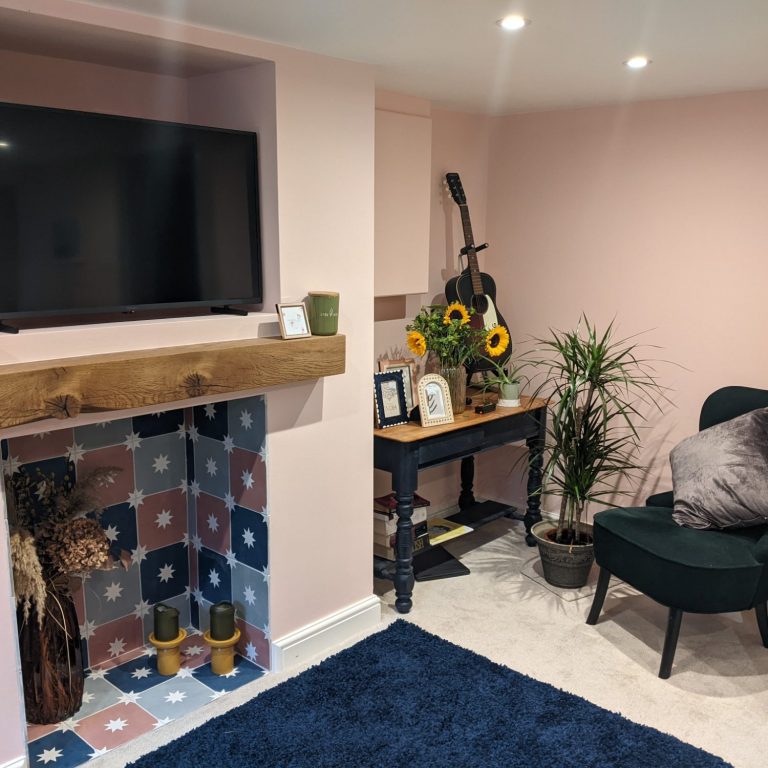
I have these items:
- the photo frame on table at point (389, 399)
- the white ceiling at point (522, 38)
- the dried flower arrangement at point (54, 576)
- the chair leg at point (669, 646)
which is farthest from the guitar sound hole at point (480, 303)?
the dried flower arrangement at point (54, 576)

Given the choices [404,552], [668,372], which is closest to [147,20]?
[404,552]

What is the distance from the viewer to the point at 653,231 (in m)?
3.78

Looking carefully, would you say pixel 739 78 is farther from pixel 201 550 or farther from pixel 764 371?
pixel 201 550

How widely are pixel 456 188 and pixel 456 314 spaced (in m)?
0.69

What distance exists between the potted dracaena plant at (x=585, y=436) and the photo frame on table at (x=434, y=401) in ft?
1.54

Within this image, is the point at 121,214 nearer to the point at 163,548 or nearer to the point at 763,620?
the point at 163,548

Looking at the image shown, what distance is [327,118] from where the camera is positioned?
275 cm

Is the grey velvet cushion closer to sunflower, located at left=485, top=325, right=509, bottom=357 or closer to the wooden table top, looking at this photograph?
the wooden table top

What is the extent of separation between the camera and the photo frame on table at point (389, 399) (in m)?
3.35

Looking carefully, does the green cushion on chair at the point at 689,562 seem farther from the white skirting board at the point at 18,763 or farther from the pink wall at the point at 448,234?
the white skirting board at the point at 18,763

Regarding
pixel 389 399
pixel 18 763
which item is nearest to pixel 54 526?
pixel 18 763

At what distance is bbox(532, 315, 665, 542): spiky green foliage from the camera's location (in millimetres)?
3420

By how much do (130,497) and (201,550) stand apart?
35 centimetres

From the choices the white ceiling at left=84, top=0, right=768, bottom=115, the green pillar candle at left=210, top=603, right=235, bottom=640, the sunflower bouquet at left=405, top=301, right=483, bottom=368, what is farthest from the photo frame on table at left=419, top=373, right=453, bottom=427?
the white ceiling at left=84, top=0, right=768, bottom=115
